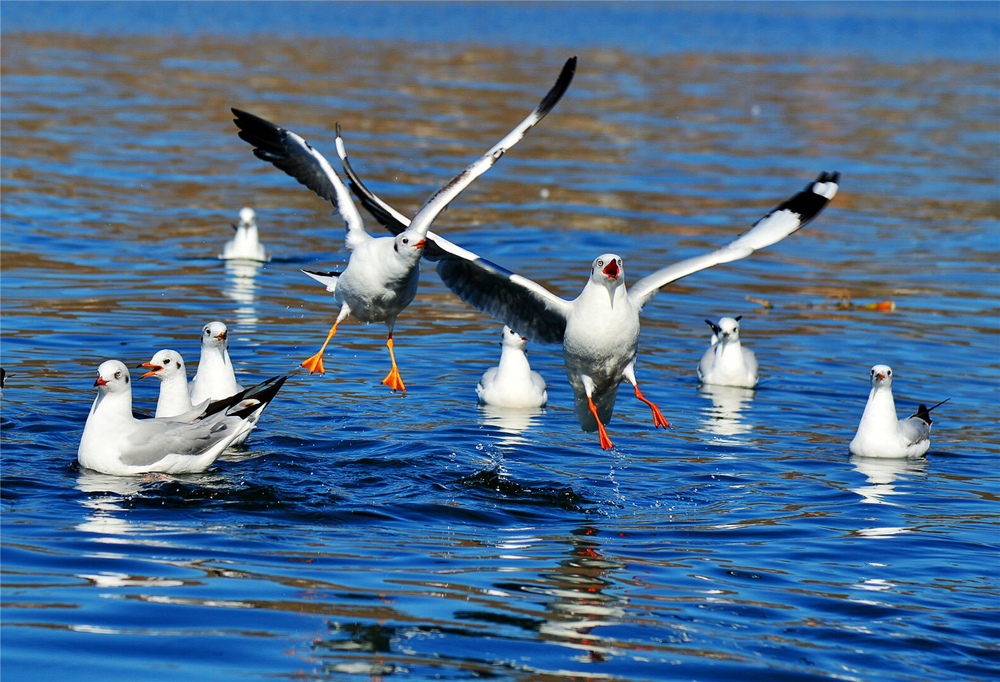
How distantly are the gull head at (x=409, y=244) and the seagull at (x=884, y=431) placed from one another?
4.53 m

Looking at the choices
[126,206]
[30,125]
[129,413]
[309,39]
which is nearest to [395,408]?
[129,413]

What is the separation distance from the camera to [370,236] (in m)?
11.8

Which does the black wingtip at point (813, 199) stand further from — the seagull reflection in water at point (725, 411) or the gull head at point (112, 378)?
the gull head at point (112, 378)

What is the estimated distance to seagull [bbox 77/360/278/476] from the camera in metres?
10.0

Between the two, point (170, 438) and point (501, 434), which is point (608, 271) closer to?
point (501, 434)

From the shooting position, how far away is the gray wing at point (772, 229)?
10.4 metres

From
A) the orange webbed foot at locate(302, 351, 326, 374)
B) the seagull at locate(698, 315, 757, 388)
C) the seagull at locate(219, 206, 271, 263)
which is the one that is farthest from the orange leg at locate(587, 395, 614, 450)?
the seagull at locate(219, 206, 271, 263)

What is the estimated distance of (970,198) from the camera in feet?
90.1

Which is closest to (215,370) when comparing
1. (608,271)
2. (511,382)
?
(511,382)

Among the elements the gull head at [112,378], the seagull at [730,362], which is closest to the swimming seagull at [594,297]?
the gull head at [112,378]

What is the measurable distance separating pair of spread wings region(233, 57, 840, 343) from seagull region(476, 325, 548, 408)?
5.21 feet

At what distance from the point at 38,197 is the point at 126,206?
167 centimetres

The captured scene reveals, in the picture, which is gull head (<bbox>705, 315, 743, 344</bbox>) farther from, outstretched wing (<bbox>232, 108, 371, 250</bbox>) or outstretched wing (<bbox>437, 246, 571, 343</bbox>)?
outstretched wing (<bbox>232, 108, 371, 250</bbox>)

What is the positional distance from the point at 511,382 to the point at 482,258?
112 inches
